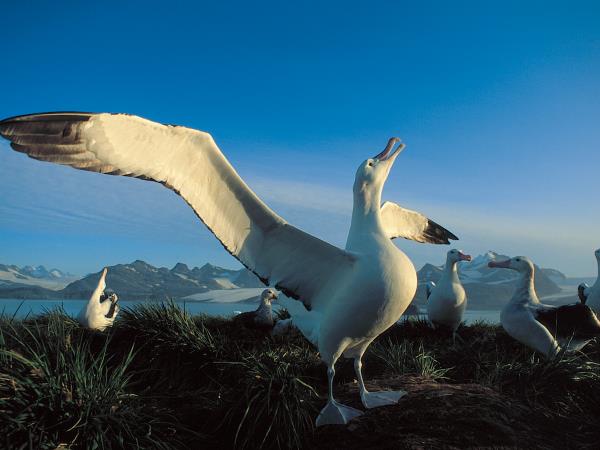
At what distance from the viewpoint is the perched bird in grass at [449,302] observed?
9766 millimetres

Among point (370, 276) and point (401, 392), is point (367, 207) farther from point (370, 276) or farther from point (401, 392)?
point (401, 392)

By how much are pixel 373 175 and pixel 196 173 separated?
1682mm

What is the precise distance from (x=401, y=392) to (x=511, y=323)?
361cm

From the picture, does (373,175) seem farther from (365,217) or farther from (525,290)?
(525,290)

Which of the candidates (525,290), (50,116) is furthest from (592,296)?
(50,116)

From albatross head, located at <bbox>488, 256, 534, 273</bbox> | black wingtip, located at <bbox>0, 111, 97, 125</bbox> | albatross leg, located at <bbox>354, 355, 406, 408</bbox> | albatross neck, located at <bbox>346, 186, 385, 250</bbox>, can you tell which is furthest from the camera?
albatross head, located at <bbox>488, 256, 534, 273</bbox>

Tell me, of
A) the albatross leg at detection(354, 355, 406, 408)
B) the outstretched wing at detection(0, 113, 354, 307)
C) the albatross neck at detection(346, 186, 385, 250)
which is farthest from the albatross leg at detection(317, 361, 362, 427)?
the albatross neck at detection(346, 186, 385, 250)

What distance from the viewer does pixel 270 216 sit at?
16.1 feet

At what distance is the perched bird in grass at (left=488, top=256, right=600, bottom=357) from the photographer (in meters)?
7.18

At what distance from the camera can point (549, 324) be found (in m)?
7.35

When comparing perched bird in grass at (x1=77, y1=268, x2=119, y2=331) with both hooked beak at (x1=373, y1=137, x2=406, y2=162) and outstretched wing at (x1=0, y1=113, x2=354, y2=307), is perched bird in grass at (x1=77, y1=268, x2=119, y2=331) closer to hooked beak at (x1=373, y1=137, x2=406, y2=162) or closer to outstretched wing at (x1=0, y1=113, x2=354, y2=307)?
outstretched wing at (x1=0, y1=113, x2=354, y2=307)

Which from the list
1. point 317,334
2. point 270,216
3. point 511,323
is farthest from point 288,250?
point 511,323

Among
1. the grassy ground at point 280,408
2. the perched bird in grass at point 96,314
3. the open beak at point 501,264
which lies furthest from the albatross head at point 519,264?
the perched bird in grass at point 96,314

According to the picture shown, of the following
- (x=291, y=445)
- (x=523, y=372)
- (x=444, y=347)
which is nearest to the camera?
(x=291, y=445)
